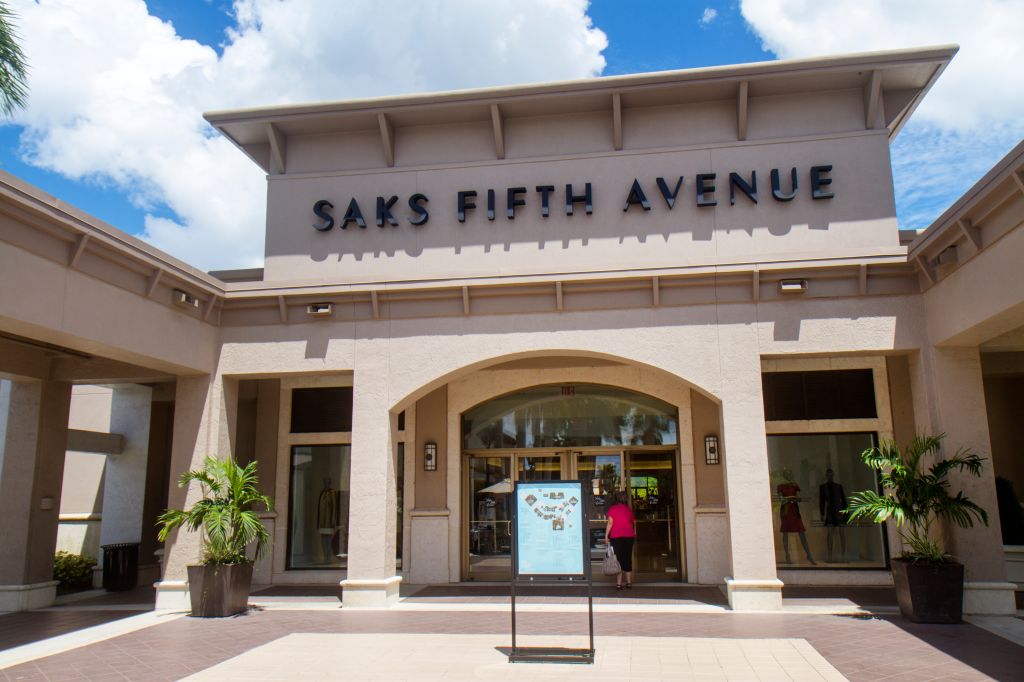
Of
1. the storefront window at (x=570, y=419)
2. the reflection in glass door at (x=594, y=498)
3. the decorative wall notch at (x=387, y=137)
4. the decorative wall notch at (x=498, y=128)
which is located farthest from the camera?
the storefront window at (x=570, y=419)

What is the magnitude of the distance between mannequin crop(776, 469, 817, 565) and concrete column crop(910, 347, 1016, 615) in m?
3.21

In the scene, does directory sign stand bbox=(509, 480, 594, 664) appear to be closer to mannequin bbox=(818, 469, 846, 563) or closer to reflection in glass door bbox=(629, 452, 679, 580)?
reflection in glass door bbox=(629, 452, 679, 580)

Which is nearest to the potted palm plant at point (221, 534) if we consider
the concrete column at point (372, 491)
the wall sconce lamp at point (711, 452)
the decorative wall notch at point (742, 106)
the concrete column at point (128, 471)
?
the concrete column at point (372, 491)

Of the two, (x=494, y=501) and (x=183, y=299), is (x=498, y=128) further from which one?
(x=494, y=501)

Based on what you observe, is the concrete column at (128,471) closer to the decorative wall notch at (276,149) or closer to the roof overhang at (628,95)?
the decorative wall notch at (276,149)

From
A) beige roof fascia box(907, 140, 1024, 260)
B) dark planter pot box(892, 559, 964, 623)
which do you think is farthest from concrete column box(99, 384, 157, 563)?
beige roof fascia box(907, 140, 1024, 260)

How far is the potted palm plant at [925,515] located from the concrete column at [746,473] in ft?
4.41

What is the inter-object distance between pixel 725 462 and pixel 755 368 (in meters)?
1.44

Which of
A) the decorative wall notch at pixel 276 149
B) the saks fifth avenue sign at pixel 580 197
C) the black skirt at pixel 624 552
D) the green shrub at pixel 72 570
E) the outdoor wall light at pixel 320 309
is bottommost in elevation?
the green shrub at pixel 72 570

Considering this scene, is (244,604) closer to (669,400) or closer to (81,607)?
(81,607)

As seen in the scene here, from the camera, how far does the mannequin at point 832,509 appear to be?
13617mm

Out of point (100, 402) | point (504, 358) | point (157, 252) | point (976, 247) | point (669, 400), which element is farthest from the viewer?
point (100, 402)

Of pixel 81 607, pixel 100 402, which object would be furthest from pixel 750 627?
pixel 100 402

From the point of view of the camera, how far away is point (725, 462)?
37.0ft
